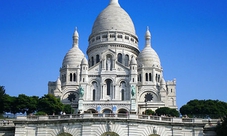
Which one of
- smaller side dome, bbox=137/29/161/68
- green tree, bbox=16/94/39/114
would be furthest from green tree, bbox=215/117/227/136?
smaller side dome, bbox=137/29/161/68

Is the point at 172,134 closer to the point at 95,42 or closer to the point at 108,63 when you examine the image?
the point at 108,63

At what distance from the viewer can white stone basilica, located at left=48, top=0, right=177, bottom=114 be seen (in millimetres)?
80875

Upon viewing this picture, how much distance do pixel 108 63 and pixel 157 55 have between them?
45.6ft

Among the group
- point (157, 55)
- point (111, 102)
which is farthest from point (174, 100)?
point (111, 102)

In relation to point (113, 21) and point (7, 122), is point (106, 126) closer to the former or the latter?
point (7, 122)

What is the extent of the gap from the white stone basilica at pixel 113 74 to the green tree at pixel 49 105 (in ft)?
28.4

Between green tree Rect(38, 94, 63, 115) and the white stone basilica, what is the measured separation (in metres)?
8.65

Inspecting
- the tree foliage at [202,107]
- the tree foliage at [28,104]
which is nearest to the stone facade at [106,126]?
the tree foliage at [28,104]

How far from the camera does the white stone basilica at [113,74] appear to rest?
80.9m

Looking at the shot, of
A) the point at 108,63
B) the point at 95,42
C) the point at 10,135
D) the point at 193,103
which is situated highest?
the point at 95,42

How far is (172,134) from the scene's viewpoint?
121 ft

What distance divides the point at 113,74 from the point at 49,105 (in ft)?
74.0

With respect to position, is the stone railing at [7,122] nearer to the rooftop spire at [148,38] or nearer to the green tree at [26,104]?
the green tree at [26,104]

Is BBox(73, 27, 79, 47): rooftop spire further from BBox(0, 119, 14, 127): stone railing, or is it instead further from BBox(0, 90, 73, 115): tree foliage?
BBox(0, 119, 14, 127): stone railing
